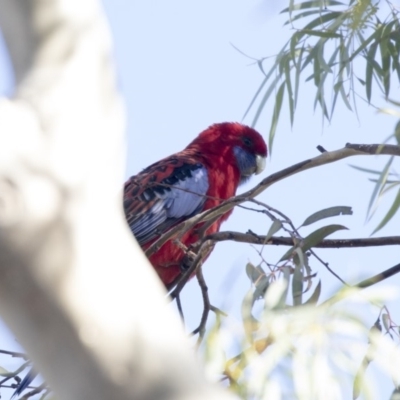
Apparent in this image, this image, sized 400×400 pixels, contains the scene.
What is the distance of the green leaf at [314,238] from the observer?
84.2 inches

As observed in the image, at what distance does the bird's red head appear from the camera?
392 cm

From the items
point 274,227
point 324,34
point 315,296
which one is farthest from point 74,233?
point 324,34

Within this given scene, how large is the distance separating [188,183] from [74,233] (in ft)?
8.14

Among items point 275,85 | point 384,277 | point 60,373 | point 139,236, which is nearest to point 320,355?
point 384,277

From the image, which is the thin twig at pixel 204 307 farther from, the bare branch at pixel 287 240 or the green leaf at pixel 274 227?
the green leaf at pixel 274 227

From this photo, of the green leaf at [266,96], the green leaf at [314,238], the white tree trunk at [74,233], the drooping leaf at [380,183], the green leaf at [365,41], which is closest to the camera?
the white tree trunk at [74,233]

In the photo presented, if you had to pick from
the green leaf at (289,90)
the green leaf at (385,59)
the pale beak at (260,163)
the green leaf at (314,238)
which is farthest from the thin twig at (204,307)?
the pale beak at (260,163)

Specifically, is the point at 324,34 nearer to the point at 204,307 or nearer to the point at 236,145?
the point at 204,307

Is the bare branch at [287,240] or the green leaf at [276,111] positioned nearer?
the bare branch at [287,240]

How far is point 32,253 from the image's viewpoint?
1.01m

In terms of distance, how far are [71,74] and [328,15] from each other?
1.48 meters

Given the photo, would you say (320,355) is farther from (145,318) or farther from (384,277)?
(145,318)

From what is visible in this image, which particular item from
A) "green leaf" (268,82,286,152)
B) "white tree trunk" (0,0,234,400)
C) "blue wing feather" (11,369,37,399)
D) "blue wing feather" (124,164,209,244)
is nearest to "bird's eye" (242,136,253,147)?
"blue wing feather" (124,164,209,244)

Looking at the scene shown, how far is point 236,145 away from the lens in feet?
13.1
